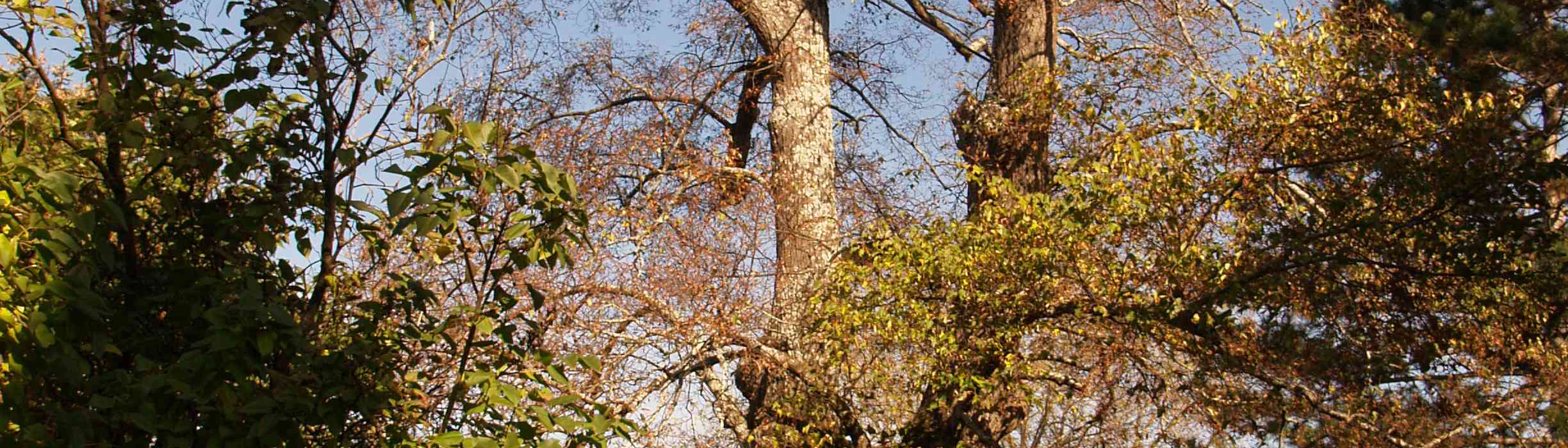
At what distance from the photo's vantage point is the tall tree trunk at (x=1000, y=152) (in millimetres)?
7484

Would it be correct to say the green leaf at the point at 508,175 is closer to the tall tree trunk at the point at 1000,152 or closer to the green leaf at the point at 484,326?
the green leaf at the point at 484,326

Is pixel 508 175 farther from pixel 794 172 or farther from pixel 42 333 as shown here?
pixel 794 172

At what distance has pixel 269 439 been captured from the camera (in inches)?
129

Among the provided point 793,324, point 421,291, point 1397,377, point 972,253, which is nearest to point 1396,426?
point 1397,377

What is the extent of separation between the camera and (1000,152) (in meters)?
9.45

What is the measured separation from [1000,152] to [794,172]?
1.73m

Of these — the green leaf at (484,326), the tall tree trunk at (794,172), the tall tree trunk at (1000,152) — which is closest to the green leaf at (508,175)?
the green leaf at (484,326)

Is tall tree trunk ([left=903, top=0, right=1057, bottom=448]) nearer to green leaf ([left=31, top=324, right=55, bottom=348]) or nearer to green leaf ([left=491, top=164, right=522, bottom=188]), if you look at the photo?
green leaf ([left=491, top=164, right=522, bottom=188])

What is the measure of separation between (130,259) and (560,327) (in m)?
4.83

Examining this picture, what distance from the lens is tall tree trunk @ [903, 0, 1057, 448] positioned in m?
7.48

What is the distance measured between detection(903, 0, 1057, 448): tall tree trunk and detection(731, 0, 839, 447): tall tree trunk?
108 cm

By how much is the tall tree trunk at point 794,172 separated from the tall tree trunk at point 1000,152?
1.08 m

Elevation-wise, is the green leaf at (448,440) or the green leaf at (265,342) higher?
the green leaf at (265,342)

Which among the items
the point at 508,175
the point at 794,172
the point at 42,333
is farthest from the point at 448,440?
the point at 794,172
